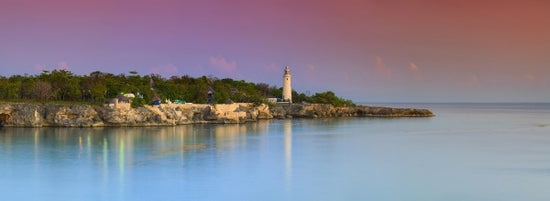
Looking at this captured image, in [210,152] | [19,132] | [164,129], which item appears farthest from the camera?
[164,129]

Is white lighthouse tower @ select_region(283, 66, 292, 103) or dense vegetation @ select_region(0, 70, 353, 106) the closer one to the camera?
dense vegetation @ select_region(0, 70, 353, 106)

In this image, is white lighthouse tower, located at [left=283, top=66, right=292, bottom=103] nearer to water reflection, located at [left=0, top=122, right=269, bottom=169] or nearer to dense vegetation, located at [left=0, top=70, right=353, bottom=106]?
dense vegetation, located at [left=0, top=70, right=353, bottom=106]

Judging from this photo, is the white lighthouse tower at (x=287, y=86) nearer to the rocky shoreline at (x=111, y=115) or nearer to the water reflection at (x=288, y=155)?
the rocky shoreline at (x=111, y=115)

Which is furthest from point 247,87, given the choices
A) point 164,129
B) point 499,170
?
point 499,170

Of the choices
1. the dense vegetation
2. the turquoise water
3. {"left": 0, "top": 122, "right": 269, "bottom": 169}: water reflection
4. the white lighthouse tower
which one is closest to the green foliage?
the dense vegetation

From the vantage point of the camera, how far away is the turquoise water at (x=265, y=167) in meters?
14.7

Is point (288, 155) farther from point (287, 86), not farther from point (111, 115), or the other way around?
point (287, 86)

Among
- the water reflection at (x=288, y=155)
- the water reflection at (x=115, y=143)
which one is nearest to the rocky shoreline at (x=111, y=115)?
the water reflection at (x=115, y=143)

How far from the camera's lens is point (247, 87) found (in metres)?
61.1

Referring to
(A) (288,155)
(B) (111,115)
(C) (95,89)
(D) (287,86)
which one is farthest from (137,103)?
(D) (287,86)

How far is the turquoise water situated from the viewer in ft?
48.3

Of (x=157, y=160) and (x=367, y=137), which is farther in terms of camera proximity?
(x=367, y=137)

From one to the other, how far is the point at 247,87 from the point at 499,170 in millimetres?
43796

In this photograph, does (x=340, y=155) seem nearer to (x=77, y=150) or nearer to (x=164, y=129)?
(x=77, y=150)
